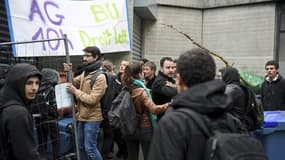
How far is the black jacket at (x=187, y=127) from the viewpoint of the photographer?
71.1 inches

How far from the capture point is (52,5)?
5.45 meters

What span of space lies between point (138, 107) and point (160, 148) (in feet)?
8.13

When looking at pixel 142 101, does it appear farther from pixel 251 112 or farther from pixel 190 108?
pixel 190 108

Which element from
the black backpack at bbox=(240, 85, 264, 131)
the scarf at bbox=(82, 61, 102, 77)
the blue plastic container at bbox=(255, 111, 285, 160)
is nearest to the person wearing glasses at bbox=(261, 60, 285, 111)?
the blue plastic container at bbox=(255, 111, 285, 160)

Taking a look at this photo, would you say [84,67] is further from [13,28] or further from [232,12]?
[232,12]

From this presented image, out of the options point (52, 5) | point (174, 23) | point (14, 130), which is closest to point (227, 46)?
point (174, 23)

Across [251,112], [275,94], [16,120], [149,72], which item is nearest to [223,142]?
[16,120]

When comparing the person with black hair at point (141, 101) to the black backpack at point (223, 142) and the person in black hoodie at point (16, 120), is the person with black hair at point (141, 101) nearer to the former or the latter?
the person in black hoodie at point (16, 120)

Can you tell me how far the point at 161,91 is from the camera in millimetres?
4359

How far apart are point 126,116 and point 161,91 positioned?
53cm

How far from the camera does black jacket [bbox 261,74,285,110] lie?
6039 millimetres

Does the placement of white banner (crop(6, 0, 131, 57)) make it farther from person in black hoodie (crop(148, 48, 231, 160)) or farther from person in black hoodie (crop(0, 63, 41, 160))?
person in black hoodie (crop(148, 48, 231, 160))

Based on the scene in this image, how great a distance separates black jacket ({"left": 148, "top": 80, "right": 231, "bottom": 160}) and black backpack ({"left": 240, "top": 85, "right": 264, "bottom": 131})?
2.43m

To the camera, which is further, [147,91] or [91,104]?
[91,104]
